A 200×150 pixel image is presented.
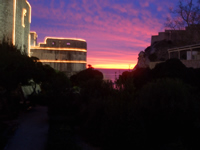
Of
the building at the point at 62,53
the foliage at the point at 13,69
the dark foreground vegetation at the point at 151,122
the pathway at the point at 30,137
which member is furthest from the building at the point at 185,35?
the pathway at the point at 30,137

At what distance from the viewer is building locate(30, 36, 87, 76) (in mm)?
38028

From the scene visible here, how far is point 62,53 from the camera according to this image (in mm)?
39750

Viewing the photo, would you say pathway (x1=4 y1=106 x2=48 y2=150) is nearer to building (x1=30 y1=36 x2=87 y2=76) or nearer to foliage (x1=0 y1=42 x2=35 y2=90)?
foliage (x1=0 y1=42 x2=35 y2=90)

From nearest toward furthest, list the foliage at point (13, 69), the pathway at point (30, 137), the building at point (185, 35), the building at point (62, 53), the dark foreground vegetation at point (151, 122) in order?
the dark foreground vegetation at point (151, 122), the pathway at point (30, 137), the foliage at point (13, 69), the building at point (185, 35), the building at point (62, 53)

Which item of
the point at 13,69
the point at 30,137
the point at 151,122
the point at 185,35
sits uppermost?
the point at 185,35

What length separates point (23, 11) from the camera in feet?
68.1

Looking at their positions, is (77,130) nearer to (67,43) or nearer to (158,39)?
(67,43)

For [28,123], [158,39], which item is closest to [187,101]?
[28,123]

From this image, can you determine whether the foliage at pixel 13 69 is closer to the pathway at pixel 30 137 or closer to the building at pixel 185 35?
the pathway at pixel 30 137

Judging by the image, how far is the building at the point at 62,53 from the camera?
38.0 m

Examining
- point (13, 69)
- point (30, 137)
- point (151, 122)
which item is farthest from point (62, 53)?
point (151, 122)

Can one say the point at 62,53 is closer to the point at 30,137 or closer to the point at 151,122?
the point at 30,137

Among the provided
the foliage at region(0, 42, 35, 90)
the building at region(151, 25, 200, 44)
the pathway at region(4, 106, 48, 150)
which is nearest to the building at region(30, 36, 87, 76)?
the building at region(151, 25, 200, 44)

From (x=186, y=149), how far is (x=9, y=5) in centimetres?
1624
